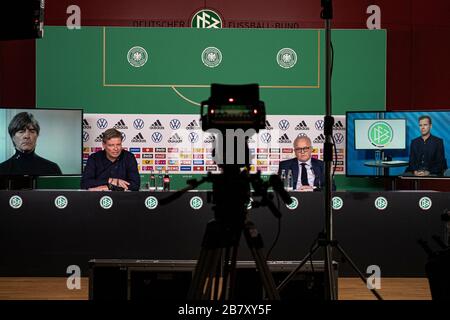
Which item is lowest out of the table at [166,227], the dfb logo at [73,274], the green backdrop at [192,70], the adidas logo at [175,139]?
the dfb logo at [73,274]

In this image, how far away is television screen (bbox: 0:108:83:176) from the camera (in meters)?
6.07

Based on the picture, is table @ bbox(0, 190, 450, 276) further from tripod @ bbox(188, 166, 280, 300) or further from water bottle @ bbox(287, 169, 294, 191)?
tripod @ bbox(188, 166, 280, 300)

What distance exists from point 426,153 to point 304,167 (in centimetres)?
140

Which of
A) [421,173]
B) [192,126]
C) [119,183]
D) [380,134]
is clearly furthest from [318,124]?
[119,183]

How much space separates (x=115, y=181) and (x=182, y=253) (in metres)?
0.88

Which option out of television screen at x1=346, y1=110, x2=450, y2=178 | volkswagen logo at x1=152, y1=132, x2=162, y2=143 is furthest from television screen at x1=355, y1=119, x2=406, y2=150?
volkswagen logo at x1=152, y1=132, x2=162, y2=143

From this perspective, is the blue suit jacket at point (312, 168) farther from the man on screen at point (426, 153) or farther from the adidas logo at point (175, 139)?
the adidas logo at point (175, 139)

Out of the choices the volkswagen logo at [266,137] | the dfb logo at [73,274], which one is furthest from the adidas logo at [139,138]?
the dfb logo at [73,274]

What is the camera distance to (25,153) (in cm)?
611

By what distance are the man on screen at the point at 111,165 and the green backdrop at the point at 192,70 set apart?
1.18 meters

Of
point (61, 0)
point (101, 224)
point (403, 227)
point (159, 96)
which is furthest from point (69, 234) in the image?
point (61, 0)

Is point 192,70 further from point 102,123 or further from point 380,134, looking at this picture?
point 380,134

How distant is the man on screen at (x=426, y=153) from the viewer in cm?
605

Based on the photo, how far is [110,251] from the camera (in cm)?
479
